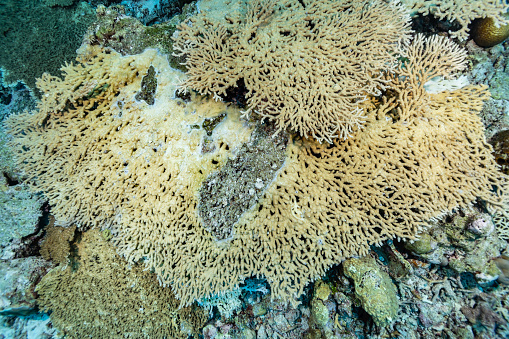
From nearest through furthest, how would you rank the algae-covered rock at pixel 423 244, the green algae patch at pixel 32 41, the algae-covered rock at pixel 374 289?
the algae-covered rock at pixel 423 244
the algae-covered rock at pixel 374 289
the green algae patch at pixel 32 41

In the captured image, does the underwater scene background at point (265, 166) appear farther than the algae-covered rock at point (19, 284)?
No

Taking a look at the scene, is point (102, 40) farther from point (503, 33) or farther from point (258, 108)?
point (503, 33)

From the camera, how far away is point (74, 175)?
2980 mm

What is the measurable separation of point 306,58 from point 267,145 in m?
1.05

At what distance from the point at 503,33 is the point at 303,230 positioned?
3044mm

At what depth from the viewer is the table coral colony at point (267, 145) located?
2.39 metres

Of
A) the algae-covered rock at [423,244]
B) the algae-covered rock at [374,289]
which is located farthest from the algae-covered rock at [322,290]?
the algae-covered rock at [423,244]

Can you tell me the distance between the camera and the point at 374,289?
2883mm

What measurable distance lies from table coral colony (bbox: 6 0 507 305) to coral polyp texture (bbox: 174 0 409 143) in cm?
2

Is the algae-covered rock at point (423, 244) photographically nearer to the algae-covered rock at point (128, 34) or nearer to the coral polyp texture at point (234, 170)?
the coral polyp texture at point (234, 170)

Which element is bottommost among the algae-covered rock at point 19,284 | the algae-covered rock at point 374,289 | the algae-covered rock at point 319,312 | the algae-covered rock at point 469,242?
the algae-covered rock at point 319,312

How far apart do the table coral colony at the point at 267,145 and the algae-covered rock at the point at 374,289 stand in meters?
0.42

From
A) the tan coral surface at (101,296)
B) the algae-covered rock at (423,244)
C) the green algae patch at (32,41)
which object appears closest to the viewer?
the algae-covered rock at (423,244)

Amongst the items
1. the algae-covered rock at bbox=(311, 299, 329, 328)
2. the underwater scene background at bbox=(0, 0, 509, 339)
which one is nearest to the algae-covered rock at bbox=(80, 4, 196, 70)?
the underwater scene background at bbox=(0, 0, 509, 339)
